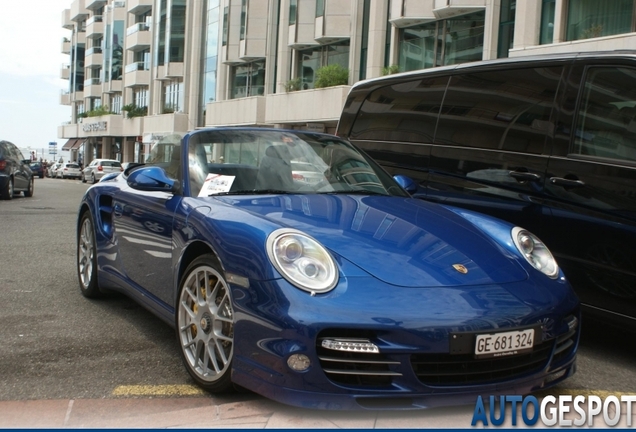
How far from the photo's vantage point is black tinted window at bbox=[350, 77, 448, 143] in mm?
5919

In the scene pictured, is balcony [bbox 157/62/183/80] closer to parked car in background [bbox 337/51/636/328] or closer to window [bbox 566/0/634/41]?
window [bbox 566/0/634/41]

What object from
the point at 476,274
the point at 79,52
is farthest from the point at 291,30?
the point at 79,52

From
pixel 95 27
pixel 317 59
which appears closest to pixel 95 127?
pixel 95 27

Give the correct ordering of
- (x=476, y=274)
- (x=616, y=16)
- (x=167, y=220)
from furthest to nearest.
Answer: (x=616, y=16)
(x=167, y=220)
(x=476, y=274)

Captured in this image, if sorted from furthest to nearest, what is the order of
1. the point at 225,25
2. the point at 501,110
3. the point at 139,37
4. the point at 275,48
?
the point at 139,37 → the point at 225,25 → the point at 275,48 → the point at 501,110

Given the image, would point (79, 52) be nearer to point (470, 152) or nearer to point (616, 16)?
point (616, 16)

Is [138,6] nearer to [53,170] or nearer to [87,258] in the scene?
[53,170]

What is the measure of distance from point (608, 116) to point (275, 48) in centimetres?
3579

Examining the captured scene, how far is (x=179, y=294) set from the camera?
3930mm

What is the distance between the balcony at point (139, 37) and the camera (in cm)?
6234

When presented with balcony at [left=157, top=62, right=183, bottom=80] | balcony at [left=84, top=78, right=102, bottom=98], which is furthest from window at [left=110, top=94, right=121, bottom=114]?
balcony at [left=157, top=62, right=183, bottom=80]

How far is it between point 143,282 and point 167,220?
1.94ft

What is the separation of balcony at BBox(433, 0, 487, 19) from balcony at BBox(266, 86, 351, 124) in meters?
5.68

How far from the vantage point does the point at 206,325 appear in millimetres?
3654
